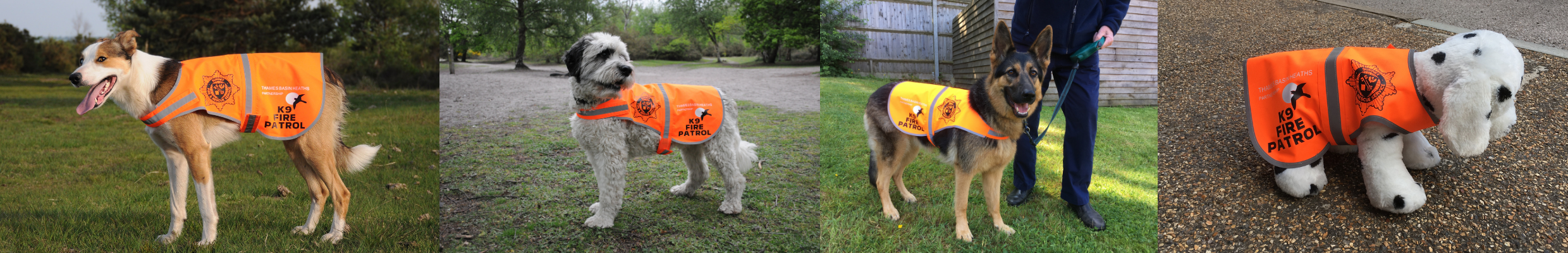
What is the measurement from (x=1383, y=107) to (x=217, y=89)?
218 inches

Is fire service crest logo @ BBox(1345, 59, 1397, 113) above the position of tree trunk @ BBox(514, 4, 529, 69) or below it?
below

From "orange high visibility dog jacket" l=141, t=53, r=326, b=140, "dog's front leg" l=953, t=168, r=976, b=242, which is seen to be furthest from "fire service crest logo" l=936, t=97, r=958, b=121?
"orange high visibility dog jacket" l=141, t=53, r=326, b=140

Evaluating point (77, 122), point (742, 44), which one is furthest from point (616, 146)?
point (77, 122)

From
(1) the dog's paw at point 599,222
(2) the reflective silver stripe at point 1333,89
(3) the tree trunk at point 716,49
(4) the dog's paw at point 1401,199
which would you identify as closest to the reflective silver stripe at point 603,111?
(1) the dog's paw at point 599,222

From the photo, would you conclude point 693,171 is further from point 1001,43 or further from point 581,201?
point 1001,43

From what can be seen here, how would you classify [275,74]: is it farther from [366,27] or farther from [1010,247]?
[366,27]

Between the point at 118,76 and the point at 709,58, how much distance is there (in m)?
3.51

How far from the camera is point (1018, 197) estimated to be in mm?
3301

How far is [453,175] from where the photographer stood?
3586 mm

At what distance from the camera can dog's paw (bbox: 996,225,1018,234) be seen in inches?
115

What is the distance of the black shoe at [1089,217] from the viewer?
301 centimetres

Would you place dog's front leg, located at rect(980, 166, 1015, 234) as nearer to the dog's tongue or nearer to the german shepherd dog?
the german shepherd dog

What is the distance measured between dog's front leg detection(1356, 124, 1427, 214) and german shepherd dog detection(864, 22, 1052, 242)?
1.87m

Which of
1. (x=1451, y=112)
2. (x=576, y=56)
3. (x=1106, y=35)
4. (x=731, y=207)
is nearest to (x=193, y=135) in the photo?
(x=576, y=56)
